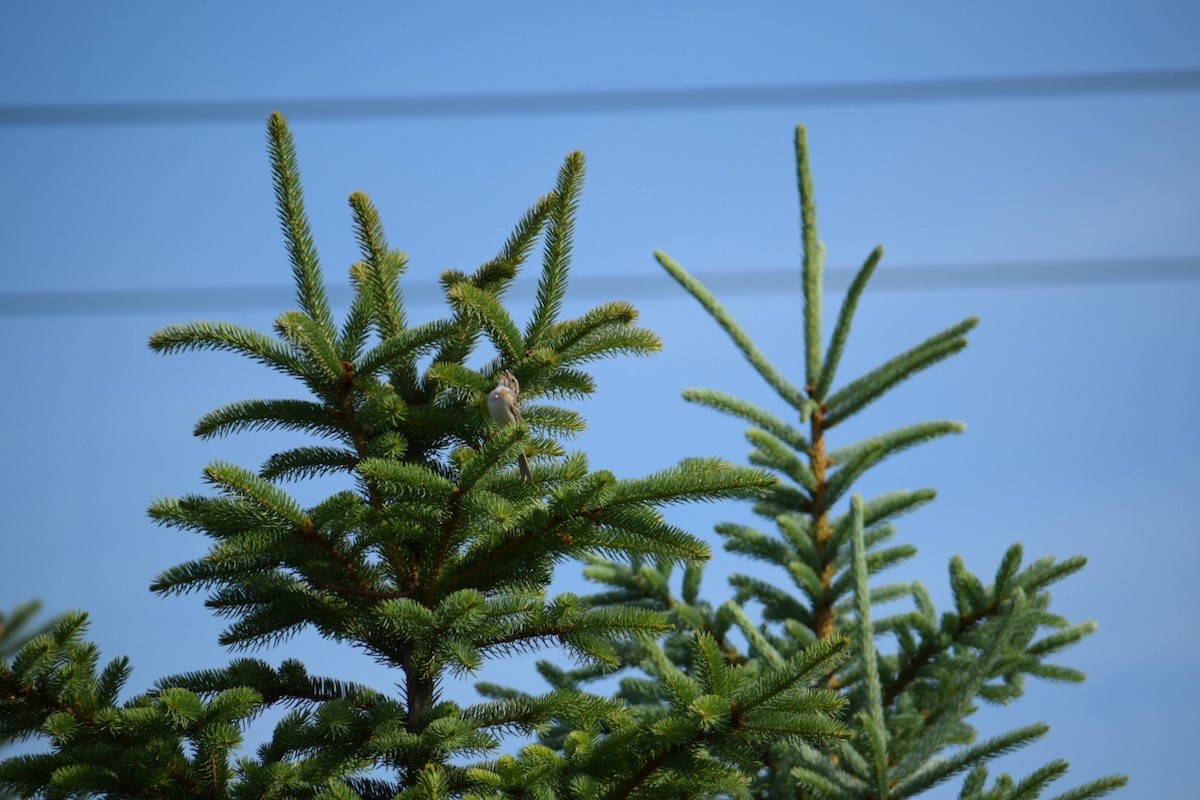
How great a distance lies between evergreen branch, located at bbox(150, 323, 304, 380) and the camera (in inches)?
140

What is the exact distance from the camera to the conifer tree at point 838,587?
5012 millimetres

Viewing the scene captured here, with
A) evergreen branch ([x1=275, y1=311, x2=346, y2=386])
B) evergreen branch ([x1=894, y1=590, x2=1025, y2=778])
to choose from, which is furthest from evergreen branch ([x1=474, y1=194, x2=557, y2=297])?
evergreen branch ([x1=894, y1=590, x2=1025, y2=778])

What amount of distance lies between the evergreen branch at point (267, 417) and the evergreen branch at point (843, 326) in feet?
9.36

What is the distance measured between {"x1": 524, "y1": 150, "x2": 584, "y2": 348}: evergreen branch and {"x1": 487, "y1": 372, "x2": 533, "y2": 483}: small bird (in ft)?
0.71

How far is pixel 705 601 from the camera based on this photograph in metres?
6.07

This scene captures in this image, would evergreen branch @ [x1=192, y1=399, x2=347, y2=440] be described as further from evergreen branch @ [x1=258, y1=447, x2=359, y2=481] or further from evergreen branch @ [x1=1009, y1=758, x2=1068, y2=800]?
evergreen branch @ [x1=1009, y1=758, x2=1068, y2=800]

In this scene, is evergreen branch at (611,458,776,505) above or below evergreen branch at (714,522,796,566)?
below

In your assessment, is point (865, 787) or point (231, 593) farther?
point (865, 787)

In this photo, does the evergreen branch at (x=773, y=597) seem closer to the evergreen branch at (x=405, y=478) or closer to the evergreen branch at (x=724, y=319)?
the evergreen branch at (x=724, y=319)

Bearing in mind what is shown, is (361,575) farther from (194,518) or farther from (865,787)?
(865,787)

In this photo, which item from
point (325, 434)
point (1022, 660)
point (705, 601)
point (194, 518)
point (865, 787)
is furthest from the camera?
point (705, 601)

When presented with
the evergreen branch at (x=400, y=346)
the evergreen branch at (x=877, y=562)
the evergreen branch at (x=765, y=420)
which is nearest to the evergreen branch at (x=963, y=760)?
the evergreen branch at (x=877, y=562)

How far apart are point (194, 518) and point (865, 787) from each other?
2544 millimetres

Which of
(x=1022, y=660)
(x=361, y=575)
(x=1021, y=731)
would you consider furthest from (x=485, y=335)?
(x=1022, y=660)
